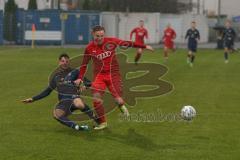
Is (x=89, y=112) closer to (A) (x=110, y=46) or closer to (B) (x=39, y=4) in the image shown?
(A) (x=110, y=46)

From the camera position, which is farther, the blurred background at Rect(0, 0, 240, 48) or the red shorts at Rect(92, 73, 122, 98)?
the blurred background at Rect(0, 0, 240, 48)

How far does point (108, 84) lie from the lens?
477 inches

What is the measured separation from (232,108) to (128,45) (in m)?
4.97

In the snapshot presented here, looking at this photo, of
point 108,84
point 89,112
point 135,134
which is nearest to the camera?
point 135,134

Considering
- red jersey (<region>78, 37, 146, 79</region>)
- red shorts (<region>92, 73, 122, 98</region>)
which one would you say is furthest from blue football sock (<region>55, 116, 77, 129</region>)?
red jersey (<region>78, 37, 146, 79</region>)

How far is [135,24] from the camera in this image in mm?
66500

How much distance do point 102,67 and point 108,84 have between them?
365 millimetres

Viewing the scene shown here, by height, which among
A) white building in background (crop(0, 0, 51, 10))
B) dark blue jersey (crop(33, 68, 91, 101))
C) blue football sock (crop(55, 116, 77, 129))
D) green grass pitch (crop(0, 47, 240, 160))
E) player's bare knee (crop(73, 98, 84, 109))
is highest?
white building in background (crop(0, 0, 51, 10))

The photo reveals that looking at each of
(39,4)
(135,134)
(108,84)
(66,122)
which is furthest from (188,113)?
(39,4)

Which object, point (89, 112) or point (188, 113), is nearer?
point (89, 112)

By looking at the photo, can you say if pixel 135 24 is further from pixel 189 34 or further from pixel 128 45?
pixel 128 45

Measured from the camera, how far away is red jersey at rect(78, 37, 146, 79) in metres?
11.7

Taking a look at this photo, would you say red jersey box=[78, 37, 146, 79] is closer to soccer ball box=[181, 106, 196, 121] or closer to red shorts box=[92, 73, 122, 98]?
red shorts box=[92, 73, 122, 98]

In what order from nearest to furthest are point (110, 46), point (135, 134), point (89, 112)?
point (135, 134) → point (110, 46) → point (89, 112)
